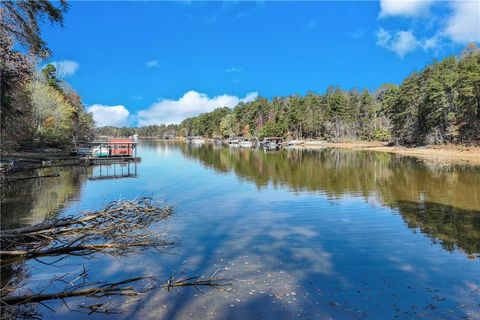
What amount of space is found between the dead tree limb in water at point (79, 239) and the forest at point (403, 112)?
6084 cm

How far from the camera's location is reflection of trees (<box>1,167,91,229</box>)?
1788cm

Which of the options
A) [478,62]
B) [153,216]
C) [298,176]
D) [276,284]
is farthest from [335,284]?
[478,62]

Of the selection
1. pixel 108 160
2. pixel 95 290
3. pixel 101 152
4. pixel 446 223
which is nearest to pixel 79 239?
pixel 95 290

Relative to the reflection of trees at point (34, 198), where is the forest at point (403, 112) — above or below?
above

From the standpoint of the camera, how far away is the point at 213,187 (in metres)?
30.6

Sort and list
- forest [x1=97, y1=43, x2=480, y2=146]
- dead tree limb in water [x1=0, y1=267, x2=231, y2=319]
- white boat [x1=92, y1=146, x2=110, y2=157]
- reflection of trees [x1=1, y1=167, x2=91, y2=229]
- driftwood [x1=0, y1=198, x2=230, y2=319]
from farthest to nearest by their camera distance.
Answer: forest [x1=97, y1=43, x2=480, y2=146] < white boat [x1=92, y1=146, x2=110, y2=157] < reflection of trees [x1=1, y1=167, x2=91, y2=229] < driftwood [x1=0, y1=198, x2=230, y2=319] < dead tree limb in water [x1=0, y1=267, x2=231, y2=319]

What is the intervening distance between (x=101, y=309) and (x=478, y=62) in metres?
73.0

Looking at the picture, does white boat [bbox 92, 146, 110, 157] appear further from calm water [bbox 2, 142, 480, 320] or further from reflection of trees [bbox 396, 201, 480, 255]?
reflection of trees [bbox 396, 201, 480, 255]

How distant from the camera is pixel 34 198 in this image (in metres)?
23.4

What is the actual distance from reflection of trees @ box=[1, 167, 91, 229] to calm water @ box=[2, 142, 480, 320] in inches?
3.2

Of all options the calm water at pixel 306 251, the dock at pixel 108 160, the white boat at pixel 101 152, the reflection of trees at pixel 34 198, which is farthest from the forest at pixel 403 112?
the reflection of trees at pixel 34 198

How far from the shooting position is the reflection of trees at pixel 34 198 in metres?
17.9

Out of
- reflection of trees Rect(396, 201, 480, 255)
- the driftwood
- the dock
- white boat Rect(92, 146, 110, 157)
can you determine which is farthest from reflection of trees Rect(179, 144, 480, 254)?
white boat Rect(92, 146, 110, 157)

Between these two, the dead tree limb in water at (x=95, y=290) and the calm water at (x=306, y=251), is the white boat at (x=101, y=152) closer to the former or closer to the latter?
the calm water at (x=306, y=251)
